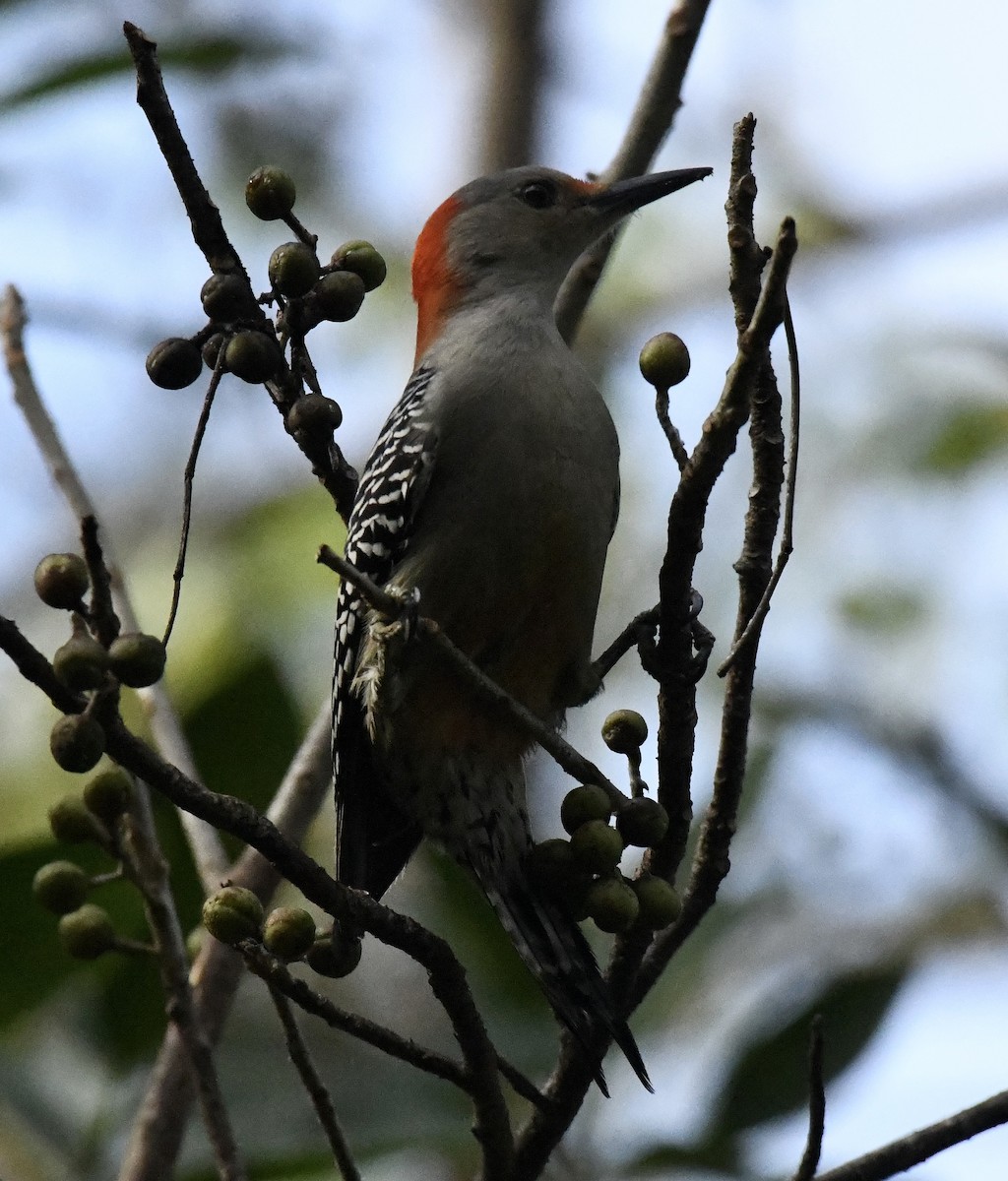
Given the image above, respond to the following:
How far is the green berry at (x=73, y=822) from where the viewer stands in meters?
3.14

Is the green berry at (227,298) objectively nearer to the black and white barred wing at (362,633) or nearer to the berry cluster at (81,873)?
the berry cluster at (81,873)

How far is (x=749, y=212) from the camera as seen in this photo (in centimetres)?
250

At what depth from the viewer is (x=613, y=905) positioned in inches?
111

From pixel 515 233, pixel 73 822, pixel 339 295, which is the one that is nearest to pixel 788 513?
pixel 339 295

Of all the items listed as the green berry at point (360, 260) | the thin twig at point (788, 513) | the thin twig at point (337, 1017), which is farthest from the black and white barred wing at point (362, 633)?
the thin twig at point (788, 513)

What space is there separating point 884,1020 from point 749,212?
8.01 feet

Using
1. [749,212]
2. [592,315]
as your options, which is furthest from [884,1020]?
[592,315]

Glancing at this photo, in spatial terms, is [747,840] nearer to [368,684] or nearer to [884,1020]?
[884,1020]

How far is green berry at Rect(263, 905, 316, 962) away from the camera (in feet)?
8.73

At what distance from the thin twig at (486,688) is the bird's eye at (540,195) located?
109 inches

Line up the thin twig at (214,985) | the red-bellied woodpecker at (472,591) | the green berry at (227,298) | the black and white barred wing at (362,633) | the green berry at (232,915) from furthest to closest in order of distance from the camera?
the black and white barred wing at (362,633), the red-bellied woodpecker at (472,591), the thin twig at (214,985), the green berry at (227,298), the green berry at (232,915)

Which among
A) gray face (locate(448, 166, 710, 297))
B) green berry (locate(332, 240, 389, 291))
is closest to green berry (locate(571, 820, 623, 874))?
green berry (locate(332, 240, 389, 291))

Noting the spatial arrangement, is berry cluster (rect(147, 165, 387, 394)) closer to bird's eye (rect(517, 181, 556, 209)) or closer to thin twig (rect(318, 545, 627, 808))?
thin twig (rect(318, 545, 627, 808))

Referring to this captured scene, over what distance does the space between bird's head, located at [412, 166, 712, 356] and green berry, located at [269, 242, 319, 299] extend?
1872 mm
